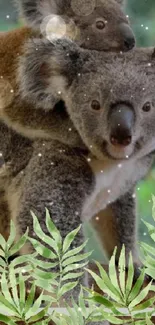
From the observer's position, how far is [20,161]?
4.20 feet

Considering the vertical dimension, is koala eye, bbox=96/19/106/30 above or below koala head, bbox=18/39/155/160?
above

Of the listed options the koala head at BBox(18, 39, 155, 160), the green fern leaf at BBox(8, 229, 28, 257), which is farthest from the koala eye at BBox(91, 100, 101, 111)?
the green fern leaf at BBox(8, 229, 28, 257)

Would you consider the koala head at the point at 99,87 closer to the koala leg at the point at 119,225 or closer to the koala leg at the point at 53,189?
the koala leg at the point at 53,189

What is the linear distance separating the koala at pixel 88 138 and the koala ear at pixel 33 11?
6 centimetres

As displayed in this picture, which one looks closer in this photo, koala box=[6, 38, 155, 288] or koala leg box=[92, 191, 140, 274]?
koala box=[6, 38, 155, 288]

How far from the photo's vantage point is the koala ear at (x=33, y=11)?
3.74 feet

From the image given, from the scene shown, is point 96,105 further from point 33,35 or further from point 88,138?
point 33,35

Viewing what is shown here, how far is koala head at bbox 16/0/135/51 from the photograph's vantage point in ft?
3.70

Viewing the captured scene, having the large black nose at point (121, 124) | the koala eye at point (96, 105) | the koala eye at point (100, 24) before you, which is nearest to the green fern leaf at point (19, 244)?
the large black nose at point (121, 124)

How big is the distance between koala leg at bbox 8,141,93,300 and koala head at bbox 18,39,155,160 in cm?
7

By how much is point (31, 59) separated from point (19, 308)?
31.7 inches

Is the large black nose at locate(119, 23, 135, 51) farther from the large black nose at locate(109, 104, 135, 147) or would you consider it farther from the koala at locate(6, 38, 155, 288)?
the large black nose at locate(109, 104, 135, 147)

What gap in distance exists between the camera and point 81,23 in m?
1.17

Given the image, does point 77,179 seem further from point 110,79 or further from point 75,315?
point 75,315
